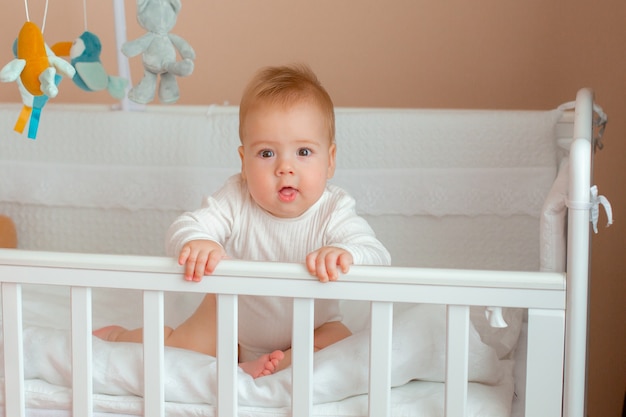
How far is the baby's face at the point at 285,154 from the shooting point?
138 centimetres

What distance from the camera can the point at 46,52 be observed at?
1422mm

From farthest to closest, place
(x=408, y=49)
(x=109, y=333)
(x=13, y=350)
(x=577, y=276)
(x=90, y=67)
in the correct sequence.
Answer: (x=408, y=49) < (x=90, y=67) < (x=109, y=333) < (x=13, y=350) < (x=577, y=276)

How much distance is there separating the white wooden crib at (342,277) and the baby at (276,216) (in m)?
0.10

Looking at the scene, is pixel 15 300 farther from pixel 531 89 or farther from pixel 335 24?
pixel 531 89

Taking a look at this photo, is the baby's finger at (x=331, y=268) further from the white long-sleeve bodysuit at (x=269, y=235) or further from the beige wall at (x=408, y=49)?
the beige wall at (x=408, y=49)

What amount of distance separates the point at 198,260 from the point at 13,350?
29 centimetres

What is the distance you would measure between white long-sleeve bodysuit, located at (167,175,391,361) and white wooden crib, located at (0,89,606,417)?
131mm

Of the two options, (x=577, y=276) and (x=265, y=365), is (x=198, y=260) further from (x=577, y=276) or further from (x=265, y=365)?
(x=577, y=276)

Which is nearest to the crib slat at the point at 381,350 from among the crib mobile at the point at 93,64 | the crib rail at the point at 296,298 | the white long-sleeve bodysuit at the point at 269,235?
the crib rail at the point at 296,298

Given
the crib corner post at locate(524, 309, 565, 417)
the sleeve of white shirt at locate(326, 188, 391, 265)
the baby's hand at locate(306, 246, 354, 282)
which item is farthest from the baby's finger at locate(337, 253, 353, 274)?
the crib corner post at locate(524, 309, 565, 417)

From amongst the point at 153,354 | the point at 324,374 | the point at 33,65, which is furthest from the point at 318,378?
the point at 33,65

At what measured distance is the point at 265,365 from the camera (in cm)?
137

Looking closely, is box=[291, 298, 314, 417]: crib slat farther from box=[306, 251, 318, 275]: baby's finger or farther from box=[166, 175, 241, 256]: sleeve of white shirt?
box=[166, 175, 241, 256]: sleeve of white shirt

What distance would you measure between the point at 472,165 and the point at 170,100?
590mm
